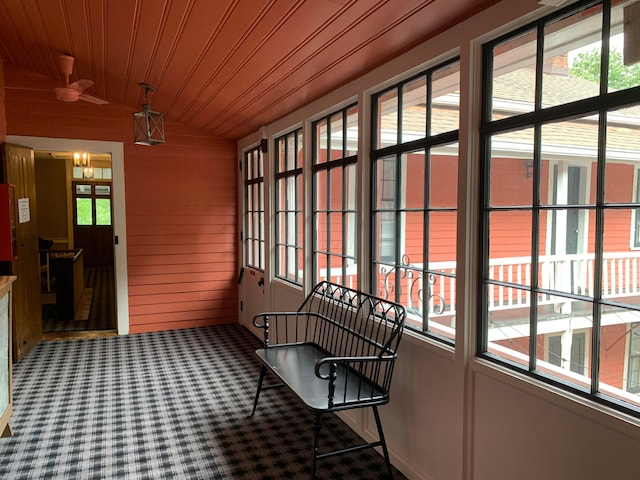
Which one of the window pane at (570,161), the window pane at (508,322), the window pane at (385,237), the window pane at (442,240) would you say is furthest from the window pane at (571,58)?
the window pane at (385,237)

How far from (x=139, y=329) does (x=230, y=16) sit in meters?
4.30

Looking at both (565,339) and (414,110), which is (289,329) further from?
(565,339)

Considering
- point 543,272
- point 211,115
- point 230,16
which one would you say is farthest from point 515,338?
point 211,115

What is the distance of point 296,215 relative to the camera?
169 inches

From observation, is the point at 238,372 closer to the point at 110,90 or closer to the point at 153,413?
the point at 153,413

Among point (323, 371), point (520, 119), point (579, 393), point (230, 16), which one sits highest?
point (230, 16)

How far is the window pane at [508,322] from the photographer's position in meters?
2.10

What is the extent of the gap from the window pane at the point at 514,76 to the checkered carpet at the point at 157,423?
Answer: 204cm

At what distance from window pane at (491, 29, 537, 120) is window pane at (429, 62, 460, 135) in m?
0.25

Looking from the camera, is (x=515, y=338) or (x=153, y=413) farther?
(x=153, y=413)

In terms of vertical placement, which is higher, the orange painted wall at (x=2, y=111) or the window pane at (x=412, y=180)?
the orange painted wall at (x=2, y=111)

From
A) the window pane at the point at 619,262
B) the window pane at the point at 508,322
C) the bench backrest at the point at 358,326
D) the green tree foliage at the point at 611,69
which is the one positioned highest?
the green tree foliage at the point at 611,69

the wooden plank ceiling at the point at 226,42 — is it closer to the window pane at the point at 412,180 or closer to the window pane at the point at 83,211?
the window pane at the point at 412,180

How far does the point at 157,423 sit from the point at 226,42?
2593 mm
